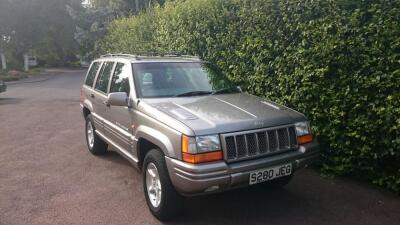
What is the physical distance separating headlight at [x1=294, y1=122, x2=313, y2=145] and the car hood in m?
0.07

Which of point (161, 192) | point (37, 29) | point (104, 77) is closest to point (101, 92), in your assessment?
point (104, 77)

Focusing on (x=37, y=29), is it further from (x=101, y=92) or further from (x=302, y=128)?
(x=302, y=128)

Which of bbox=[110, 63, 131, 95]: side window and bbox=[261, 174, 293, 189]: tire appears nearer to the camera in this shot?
bbox=[261, 174, 293, 189]: tire

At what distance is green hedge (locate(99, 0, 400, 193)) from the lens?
4480 millimetres

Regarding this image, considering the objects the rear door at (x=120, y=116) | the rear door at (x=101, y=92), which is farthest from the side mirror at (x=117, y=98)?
the rear door at (x=101, y=92)

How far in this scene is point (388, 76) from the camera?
4.41 meters

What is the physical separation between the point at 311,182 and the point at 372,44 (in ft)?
6.81

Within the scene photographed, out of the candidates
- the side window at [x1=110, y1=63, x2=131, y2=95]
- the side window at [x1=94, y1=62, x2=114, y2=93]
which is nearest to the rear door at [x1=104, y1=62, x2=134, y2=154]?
the side window at [x1=110, y1=63, x2=131, y2=95]

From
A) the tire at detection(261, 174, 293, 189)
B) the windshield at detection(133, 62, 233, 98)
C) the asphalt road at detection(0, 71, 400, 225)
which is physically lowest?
the asphalt road at detection(0, 71, 400, 225)

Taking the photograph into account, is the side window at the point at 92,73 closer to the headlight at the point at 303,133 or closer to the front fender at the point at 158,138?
the front fender at the point at 158,138

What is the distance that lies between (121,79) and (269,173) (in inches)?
103

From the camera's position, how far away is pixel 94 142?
6.87 metres

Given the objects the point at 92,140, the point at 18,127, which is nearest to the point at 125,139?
the point at 92,140

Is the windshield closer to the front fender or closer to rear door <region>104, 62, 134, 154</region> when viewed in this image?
rear door <region>104, 62, 134, 154</region>
